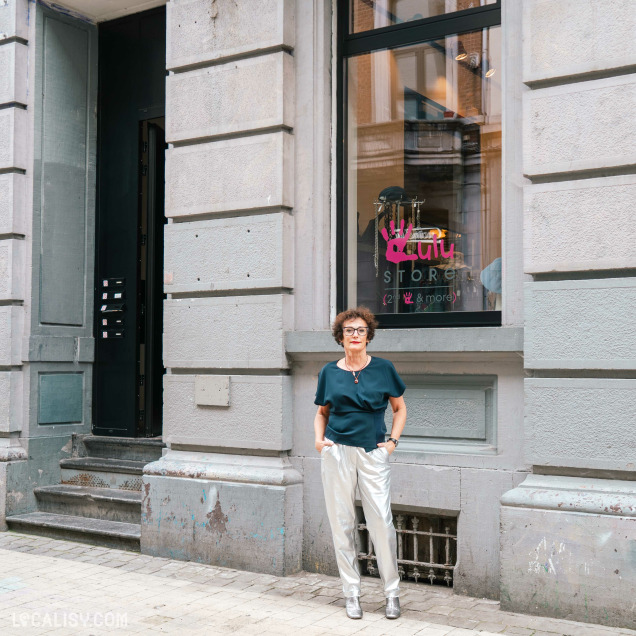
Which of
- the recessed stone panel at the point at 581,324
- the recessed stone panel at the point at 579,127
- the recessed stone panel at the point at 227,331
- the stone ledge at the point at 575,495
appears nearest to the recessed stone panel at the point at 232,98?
the recessed stone panel at the point at 227,331

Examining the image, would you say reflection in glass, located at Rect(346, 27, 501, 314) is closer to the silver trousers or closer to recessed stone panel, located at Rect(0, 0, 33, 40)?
A: the silver trousers

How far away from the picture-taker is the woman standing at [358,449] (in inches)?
205

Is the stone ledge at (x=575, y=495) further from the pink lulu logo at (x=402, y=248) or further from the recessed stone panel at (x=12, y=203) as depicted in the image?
the recessed stone panel at (x=12, y=203)

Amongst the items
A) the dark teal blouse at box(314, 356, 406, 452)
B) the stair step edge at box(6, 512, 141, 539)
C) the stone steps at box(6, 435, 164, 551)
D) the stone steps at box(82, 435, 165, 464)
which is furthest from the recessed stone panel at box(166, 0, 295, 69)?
the stair step edge at box(6, 512, 141, 539)

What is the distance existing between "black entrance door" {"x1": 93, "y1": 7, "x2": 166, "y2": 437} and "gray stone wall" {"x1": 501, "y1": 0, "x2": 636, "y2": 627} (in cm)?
455

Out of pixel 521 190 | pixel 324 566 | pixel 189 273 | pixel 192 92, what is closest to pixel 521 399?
pixel 521 190

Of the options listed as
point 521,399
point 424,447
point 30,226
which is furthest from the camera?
point 30,226

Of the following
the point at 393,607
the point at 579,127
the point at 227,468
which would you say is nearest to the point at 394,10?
the point at 579,127

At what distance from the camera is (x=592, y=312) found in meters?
5.30

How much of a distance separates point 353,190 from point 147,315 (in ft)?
10.1

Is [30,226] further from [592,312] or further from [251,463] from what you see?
[592,312]

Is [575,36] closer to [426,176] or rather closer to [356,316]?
[426,176]

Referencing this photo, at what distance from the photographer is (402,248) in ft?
21.9

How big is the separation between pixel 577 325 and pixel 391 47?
2.87m
